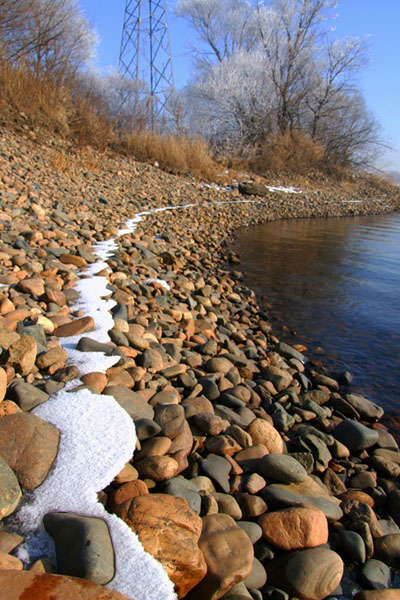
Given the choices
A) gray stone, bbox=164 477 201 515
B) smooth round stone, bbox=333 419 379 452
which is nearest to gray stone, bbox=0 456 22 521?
gray stone, bbox=164 477 201 515

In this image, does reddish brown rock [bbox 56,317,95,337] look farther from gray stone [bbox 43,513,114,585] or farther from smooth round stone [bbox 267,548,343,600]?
smooth round stone [bbox 267,548,343,600]

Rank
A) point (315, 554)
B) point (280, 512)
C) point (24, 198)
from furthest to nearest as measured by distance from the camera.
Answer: point (24, 198) < point (280, 512) < point (315, 554)

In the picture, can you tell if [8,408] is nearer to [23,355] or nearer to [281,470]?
[23,355]

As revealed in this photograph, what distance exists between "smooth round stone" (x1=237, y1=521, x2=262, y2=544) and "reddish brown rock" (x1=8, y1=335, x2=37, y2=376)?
1119 millimetres

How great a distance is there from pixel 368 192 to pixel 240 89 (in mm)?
8351

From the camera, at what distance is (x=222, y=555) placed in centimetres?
126

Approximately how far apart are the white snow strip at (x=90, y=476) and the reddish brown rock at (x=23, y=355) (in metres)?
0.21

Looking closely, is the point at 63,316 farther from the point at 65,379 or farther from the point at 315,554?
the point at 315,554

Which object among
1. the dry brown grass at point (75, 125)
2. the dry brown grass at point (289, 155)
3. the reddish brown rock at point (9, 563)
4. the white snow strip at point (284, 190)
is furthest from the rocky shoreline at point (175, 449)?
the dry brown grass at point (289, 155)

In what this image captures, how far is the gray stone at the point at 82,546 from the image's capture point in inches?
41.3

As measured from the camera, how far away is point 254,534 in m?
1.45

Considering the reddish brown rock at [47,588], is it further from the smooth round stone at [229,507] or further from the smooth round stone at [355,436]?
the smooth round stone at [355,436]

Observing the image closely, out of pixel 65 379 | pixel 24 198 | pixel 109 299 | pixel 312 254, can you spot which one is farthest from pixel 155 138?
pixel 65 379

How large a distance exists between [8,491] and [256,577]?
830 millimetres
